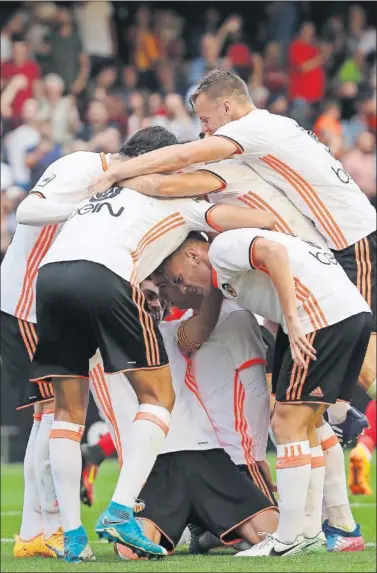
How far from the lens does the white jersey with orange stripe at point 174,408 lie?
724 cm

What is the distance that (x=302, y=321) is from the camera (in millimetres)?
6531

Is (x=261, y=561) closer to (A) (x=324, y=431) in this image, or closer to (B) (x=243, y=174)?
(A) (x=324, y=431)

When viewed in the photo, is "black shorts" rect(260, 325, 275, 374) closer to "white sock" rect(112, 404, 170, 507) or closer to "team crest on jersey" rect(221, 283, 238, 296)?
"team crest on jersey" rect(221, 283, 238, 296)

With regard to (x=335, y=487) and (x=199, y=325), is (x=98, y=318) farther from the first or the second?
(x=335, y=487)

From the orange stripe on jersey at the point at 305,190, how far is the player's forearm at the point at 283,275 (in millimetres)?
1075

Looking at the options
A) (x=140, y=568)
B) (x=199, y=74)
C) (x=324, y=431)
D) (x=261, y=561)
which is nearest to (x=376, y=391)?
(x=324, y=431)

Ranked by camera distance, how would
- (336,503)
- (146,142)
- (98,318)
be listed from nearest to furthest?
(98,318)
(336,503)
(146,142)

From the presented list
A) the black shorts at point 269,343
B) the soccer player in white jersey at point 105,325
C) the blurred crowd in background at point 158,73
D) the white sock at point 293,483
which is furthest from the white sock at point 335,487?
the blurred crowd in background at point 158,73

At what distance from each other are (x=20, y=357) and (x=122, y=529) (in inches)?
161

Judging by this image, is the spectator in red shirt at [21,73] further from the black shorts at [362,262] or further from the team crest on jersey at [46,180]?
→ the team crest on jersey at [46,180]

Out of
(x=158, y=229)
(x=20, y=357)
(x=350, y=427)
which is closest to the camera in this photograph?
(x=158, y=229)

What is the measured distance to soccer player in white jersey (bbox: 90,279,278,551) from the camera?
7043mm

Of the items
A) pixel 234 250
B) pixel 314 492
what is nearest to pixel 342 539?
pixel 314 492

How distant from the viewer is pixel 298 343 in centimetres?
639
